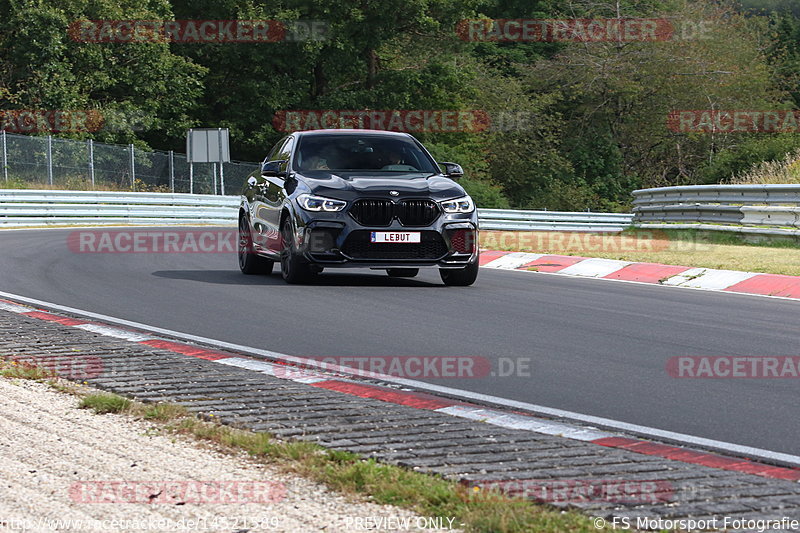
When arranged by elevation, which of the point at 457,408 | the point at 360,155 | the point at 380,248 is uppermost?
the point at 360,155

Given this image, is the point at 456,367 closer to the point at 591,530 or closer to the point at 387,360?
the point at 387,360

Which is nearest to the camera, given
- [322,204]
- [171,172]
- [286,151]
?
[322,204]

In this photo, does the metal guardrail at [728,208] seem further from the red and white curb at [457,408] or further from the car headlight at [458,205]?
the red and white curb at [457,408]

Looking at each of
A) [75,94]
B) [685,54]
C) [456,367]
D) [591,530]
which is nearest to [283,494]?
[591,530]

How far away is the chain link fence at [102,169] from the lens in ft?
118

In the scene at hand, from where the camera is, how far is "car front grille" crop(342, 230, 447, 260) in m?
13.1

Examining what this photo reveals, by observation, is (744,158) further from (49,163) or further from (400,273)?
(400,273)

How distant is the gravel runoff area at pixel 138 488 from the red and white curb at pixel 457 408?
1.50 meters

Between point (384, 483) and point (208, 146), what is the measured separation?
36.3m

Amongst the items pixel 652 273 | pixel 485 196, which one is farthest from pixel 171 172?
pixel 652 273

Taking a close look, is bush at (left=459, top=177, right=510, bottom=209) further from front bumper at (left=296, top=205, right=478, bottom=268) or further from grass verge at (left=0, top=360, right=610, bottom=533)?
grass verge at (left=0, top=360, right=610, bottom=533)

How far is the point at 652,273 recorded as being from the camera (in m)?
15.6

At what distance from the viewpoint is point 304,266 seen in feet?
45.2

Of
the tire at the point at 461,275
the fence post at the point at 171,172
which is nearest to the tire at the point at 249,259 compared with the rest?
the tire at the point at 461,275
